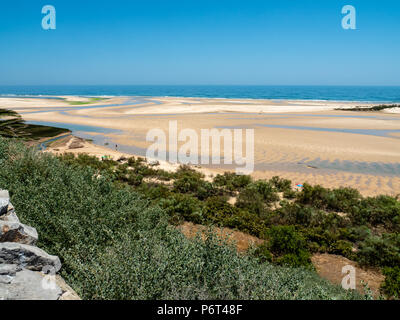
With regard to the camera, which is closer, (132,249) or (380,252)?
(132,249)

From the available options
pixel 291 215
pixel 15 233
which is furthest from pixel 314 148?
pixel 15 233

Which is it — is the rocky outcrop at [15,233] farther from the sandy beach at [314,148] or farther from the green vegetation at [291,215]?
the sandy beach at [314,148]

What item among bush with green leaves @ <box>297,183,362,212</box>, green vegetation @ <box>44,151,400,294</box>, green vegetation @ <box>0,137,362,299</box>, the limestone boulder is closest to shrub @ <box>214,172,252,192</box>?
green vegetation @ <box>44,151,400,294</box>

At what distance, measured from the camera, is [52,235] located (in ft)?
15.6

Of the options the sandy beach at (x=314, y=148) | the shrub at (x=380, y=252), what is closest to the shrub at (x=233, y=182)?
the sandy beach at (x=314, y=148)

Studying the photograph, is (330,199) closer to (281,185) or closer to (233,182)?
(281,185)

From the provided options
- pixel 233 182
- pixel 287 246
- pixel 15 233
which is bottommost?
pixel 287 246

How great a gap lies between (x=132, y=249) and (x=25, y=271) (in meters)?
1.41

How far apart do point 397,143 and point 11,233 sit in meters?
23.2

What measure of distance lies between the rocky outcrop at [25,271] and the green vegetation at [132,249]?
25 centimetres

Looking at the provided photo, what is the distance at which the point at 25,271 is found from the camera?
3.24 metres

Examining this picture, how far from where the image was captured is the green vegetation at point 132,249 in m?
3.46

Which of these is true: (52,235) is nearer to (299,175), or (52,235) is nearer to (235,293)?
(235,293)

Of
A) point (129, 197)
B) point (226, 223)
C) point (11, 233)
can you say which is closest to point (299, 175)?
point (226, 223)
